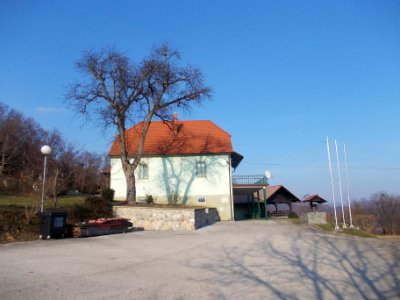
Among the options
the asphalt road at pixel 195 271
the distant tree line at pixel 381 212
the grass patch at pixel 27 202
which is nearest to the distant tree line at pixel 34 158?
the grass patch at pixel 27 202

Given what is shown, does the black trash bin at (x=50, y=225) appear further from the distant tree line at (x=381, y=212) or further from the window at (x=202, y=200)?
the distant tree line at (x=381, y=212)

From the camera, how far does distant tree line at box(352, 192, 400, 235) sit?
160ft

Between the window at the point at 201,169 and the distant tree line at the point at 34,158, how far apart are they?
1135 cm

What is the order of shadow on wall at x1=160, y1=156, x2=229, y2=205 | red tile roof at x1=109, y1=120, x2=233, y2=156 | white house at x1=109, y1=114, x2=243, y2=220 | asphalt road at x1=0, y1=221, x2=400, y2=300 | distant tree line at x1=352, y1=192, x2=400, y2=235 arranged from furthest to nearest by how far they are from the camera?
distant tree line at x1=352, y1=192, x2=400, y2=235 < red tile roof at x1=109, y1=120, x2=233, y2=156 < shadow on wall at x1=160, y1=156, x2=229, y2=205 < white house at x1=109, y1=114, x2=243, y2=220 < asphalt road at x1=0, y1=221, x2=400, y2=300

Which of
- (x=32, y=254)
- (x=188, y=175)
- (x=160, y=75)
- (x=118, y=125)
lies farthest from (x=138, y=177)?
(x=32, y=254)

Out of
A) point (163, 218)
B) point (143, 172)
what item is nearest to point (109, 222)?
point (163, 218)

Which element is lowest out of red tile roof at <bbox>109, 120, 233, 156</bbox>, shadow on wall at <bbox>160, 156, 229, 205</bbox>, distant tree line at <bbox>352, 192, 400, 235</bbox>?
distant tree line at <bbox>352, 192, 400, 235</bbox>

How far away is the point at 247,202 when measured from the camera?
42.3m

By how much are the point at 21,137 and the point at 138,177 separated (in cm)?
2415

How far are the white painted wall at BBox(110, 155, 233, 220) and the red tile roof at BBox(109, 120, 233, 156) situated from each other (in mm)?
697

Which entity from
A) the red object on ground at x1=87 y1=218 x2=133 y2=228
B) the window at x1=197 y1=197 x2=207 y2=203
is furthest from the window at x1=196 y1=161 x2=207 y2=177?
the red object on ground at x1=87 y1=218 x2=133 y2=228

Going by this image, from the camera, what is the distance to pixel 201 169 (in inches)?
1278

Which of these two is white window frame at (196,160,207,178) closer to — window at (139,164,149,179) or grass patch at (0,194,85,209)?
window at (139,164,149,179)

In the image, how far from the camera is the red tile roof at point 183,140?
32.8 m
